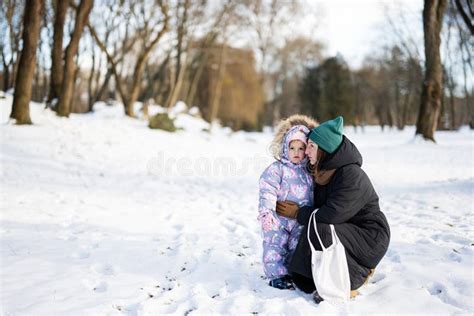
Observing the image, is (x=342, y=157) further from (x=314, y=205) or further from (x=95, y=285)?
(x=95, y=285)

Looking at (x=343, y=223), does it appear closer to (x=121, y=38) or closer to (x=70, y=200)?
(x=70, y=200)

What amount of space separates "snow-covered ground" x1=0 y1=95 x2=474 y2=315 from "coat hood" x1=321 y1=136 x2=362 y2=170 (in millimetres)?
1002

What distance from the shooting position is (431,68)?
1111 cm

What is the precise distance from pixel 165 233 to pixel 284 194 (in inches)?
92.2

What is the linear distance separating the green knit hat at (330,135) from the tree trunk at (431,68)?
31.2 ft

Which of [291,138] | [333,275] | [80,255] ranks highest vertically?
[291,138]

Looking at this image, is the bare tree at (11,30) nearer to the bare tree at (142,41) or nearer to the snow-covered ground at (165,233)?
the bare tree at (142,41)

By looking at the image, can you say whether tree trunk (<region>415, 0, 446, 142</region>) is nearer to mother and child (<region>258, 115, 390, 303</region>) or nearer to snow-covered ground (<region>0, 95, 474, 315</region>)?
snow-covered ground (<region>0, 95, 474, 315</region>)

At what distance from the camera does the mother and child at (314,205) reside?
9.01 ft

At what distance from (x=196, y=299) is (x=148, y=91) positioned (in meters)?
18.2

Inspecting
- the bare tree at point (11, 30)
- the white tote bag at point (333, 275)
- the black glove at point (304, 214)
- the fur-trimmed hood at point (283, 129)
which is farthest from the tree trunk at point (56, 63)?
the white tote bag at point (333, 275)

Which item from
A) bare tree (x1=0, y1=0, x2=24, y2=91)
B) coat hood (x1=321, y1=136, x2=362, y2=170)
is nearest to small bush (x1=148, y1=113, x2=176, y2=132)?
bare tree (x1=0, y1=0, x2=24, y2=91)

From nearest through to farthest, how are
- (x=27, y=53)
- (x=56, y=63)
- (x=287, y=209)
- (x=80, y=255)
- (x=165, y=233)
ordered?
(x=287, y=209), (x=80, y=255), (x=165, y=233), (x=27, y=53), (x=56, y=63)

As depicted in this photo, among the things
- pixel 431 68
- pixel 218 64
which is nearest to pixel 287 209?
pixel 431 68
